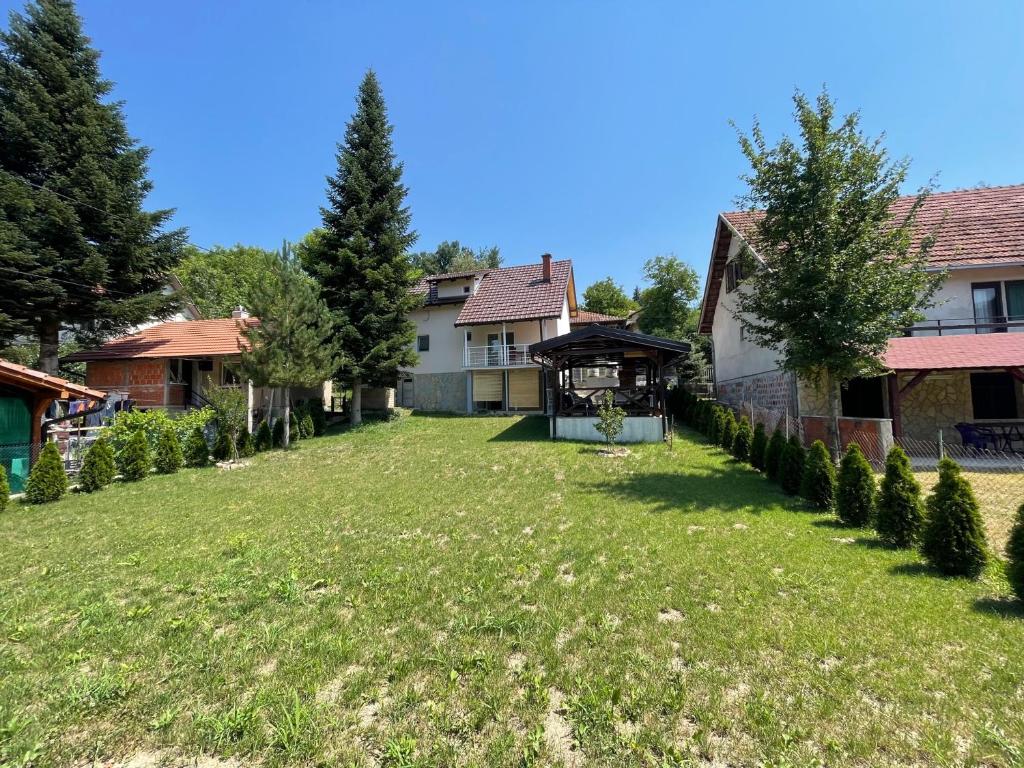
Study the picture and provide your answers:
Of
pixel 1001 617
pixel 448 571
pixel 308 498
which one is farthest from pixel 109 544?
pixel 1001 617

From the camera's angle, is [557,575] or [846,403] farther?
[846,403]

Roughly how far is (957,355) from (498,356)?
59.6ft

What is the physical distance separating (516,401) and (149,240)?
1899 cm

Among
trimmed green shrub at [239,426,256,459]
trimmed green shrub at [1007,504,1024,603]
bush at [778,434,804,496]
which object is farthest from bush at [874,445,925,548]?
trimmed green shrub at [239,426,256,459]

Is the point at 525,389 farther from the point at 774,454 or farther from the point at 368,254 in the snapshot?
the point at 774,454

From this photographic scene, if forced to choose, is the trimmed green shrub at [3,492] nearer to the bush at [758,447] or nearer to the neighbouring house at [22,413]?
the neighbouring house at [22,413]

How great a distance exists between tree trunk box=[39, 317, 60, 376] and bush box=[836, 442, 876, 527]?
2684cm

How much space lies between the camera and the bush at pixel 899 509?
5.61 metres

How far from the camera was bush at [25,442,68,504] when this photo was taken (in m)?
8.93

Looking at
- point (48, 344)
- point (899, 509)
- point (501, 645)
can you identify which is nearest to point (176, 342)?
point (48, 344)

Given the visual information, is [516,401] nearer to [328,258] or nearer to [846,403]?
[328,258]

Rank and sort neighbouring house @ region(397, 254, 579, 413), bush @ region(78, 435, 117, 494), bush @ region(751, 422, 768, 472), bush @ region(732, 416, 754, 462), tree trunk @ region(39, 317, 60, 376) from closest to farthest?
bush @ region(78, 435, 117, 494)
bush @ region(751, 422, 768, 472)
bush @ region(732, 416, 754, 462)
tree trunk @ region(39, 317, 60, 376)
neighbouring house @ region(397, 254, 579, 413)

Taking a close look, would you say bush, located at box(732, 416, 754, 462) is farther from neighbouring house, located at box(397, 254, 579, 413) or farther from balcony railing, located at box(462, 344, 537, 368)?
balcony railing, located at box(462, 344, 537, 368)

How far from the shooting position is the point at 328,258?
20.0 m
